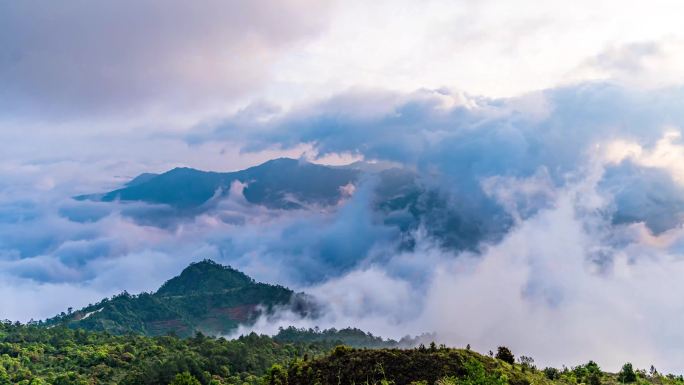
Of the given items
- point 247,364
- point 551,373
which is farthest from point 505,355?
point 247,364

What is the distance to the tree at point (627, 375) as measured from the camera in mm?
76375

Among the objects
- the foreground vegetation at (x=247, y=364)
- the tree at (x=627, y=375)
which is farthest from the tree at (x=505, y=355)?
the tree at (x=627, y=375)

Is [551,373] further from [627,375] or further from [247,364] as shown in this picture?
[247,364]

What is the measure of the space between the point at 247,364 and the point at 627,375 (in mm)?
86262

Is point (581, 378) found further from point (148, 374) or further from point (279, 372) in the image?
point (148, 374)

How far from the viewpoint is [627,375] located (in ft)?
254

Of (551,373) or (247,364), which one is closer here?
(551,373)

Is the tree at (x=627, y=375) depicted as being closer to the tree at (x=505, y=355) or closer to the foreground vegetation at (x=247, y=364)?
the foreground vegetation at (x=247, y=364)

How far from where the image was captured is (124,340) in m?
181

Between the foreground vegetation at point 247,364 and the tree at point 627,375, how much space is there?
126 millimetres

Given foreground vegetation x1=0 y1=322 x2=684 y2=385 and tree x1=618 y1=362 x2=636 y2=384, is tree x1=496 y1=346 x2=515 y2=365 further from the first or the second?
tree x1=618 y1=362 x2=636 y2=384

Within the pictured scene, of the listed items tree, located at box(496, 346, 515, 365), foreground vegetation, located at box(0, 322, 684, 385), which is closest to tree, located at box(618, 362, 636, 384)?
foreground vegetation, located at box(0, 322, 684, 385)

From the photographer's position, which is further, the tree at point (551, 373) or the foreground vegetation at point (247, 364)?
the tree at point (551, 373)

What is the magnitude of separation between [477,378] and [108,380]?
103 metres
